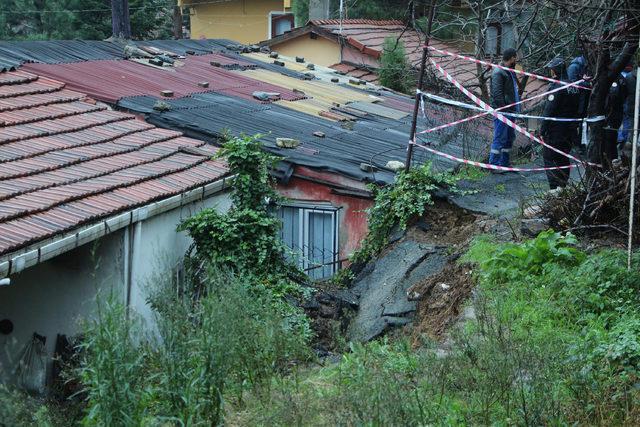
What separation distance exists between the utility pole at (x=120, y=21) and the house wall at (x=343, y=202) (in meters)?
7.24

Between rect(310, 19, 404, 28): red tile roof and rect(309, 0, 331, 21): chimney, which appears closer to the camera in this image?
rect(310, 19, 404, 28): red tile roof

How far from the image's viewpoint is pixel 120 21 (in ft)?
57.6

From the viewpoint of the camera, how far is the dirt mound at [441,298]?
7.95m

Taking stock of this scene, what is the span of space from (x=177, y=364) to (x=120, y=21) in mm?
13670

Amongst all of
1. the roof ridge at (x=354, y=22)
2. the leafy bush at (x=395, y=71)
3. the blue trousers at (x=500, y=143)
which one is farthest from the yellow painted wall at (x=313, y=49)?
the blue trousers at (x=500, y=143)

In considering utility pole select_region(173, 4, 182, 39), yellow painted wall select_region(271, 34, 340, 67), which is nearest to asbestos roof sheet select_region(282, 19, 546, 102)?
yellow painted wall select_region(271, 34, 340, 67)

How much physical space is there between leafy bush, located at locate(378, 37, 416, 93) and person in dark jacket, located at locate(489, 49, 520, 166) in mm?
8341

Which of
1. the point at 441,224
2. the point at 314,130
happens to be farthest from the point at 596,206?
the point at 314,130

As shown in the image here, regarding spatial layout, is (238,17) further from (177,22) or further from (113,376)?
(113,376)

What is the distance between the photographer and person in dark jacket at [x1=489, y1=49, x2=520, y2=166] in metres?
11.6

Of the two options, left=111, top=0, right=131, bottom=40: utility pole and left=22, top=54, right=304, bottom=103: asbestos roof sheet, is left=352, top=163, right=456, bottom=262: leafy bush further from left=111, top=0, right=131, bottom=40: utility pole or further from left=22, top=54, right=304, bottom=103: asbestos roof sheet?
left=111, top=0, right=131, bottom=40: utility pole

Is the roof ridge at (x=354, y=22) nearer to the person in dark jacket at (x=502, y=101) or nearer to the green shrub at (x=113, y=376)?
the person in dark jacket at (x=502, y=101)

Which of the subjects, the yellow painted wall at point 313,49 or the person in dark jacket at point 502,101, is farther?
the yellow painted wall at point 313,49

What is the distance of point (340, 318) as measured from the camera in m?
9.32
